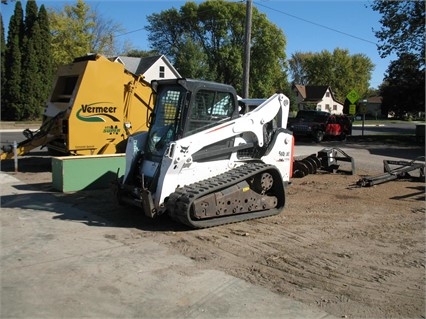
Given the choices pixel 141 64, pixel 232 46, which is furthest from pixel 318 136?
pixel 232 46

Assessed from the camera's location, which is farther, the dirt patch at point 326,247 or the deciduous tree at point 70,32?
the deciduous tree at point 70,32

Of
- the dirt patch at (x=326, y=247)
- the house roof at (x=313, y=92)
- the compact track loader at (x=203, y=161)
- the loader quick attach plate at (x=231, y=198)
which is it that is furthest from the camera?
the house roof at (x=313, y=92)

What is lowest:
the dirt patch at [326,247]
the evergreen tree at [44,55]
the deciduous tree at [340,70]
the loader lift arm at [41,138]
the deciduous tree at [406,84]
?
the dirt patch at [326,247]

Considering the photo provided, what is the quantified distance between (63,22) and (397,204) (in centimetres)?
4083

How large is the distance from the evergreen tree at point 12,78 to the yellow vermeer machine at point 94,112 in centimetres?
2520

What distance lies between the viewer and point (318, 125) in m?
24.4

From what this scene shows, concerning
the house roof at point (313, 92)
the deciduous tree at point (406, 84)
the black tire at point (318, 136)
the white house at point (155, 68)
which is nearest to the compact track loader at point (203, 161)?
the black tire at point (318, 136)

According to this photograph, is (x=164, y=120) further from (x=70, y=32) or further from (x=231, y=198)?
(x=70, y=32)

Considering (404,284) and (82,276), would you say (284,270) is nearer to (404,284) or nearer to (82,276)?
(404,284)

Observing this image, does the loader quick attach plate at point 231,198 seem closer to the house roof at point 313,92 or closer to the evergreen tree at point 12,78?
the evergreen tree at point 12,78

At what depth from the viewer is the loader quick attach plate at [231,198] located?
656cm

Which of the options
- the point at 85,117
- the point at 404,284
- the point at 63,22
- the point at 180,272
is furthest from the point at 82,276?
the point at 63,22

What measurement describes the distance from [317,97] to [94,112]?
84.0 metres

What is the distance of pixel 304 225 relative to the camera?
7.27 meters
